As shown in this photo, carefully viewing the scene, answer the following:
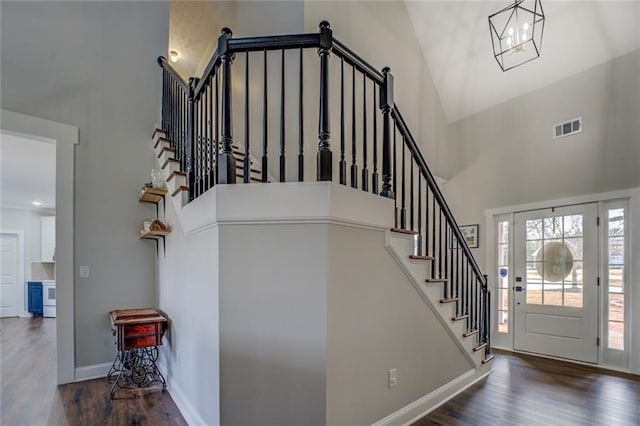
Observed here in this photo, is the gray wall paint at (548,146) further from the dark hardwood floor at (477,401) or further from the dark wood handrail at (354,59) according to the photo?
the dark wood handrail at (354,59)

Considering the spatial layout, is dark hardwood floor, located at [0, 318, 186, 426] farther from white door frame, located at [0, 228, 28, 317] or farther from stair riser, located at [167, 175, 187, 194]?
white door frame, located at [0, 228, 28, 317]

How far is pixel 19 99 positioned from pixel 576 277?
624cm

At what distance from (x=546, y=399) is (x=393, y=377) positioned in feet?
5.43

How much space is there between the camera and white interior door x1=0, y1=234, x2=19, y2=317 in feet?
25.9

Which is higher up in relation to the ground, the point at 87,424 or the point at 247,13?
the point at 247,13

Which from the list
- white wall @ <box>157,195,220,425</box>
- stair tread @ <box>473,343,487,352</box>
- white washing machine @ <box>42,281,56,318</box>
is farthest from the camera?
white washing machine @ <box>42,281,56,318</box>

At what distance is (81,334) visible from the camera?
11.2 feet

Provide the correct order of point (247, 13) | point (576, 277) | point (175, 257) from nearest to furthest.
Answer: point (175, 257), point (576, 277), point (247, 13)

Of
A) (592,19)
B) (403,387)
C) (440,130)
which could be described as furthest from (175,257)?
(592,19)

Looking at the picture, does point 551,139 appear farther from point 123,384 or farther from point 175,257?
point 123,384

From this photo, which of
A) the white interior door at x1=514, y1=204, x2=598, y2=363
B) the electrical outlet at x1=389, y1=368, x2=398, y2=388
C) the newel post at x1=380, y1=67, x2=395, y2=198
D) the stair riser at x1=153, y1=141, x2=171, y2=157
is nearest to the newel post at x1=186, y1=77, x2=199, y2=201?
the stair riser at x1=153, y1=141, x2=171, y2=157

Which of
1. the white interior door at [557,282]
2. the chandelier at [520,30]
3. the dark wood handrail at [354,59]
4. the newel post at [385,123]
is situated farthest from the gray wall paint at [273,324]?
the white interior door at [557,282]

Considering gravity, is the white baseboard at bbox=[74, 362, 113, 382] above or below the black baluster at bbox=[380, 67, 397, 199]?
below

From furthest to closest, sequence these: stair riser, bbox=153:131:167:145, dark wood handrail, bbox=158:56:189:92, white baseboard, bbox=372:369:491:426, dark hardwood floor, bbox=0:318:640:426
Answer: stair riser, bbox=153:131:167:145 → dark wood handrail, bbox=158:56:189:92 → dark hardwood floor, bbox=0:318:640:426 → white baseboard, bbox=372:369:491:426
